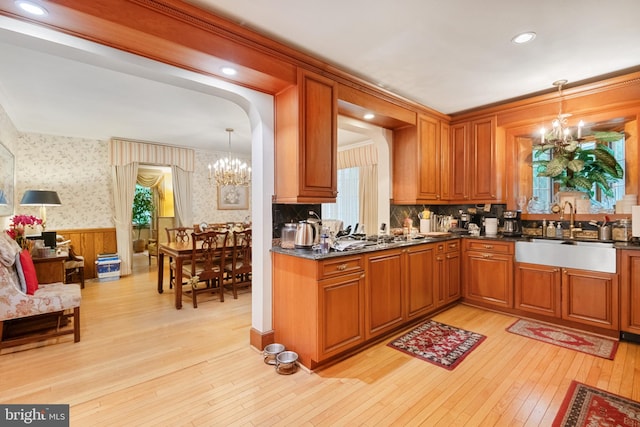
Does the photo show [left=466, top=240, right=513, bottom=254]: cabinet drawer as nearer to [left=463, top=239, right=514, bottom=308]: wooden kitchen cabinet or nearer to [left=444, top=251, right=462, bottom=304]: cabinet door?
[left=463, top=239, right=514, bottom=308]: wooden kitchen cabinet

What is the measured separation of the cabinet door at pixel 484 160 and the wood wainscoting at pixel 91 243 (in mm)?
6314

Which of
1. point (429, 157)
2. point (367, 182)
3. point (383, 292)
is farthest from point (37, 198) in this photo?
point (429, 157)

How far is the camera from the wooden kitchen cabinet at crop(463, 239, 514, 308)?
137 inches

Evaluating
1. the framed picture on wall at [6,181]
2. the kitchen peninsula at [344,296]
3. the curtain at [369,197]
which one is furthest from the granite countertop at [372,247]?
the framed picture on wall at [6,181]

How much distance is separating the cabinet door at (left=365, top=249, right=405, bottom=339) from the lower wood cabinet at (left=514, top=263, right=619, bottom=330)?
4.99 feet

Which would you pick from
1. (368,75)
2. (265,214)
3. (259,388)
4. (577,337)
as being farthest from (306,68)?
(577,337)

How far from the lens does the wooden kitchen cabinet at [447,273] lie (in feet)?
11.5

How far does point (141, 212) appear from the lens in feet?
27.1

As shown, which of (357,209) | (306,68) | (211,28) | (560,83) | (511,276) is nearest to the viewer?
(211,28)

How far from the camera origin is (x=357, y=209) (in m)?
6.09

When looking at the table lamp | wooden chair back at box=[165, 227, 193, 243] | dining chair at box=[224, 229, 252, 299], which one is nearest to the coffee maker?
dining chair at box=[224, 229, 252, 299]

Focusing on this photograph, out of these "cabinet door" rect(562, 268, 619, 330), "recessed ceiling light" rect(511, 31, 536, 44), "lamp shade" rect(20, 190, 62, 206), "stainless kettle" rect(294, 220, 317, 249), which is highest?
"recessed ceiling light" rect(511, 31, 536, 44)

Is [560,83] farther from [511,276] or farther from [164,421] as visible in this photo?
[164,421]

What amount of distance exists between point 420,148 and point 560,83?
154 centimetres
